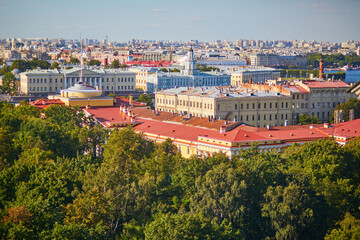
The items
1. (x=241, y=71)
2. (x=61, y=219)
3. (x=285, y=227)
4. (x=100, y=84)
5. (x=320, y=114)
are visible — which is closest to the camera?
(x=61, y=219)

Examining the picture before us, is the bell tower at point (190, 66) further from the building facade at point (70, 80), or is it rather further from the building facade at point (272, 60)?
the building facade at point (272, 60)

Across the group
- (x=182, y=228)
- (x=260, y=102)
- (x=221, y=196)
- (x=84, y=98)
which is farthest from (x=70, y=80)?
(x=182, y=228)

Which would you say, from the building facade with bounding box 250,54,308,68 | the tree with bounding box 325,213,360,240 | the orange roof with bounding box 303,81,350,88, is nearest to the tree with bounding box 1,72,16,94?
the orange roof with bounding box 303,81,350,88

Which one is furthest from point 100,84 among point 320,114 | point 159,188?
point 159,188

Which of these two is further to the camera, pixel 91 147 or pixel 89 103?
pixel 89 103

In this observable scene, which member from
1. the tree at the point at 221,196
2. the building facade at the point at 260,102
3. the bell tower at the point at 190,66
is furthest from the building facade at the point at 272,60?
the tree at the point at 221,196

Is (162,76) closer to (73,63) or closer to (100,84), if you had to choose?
(100,84)
